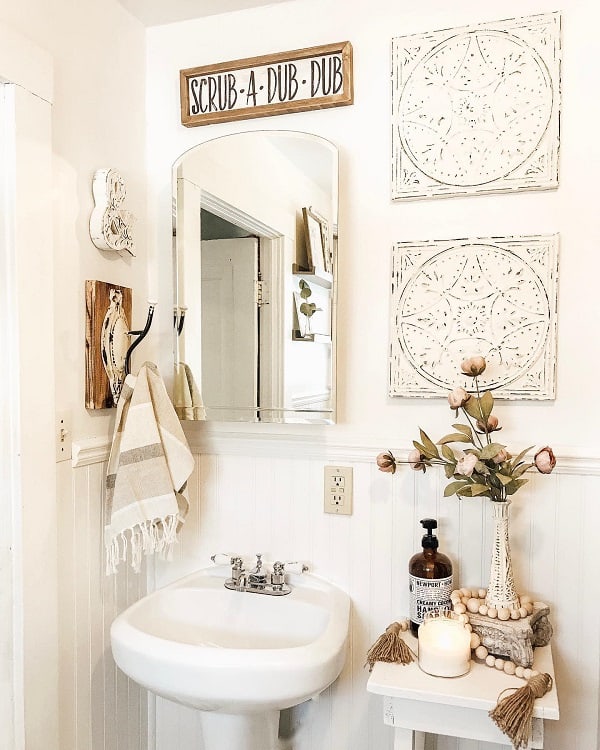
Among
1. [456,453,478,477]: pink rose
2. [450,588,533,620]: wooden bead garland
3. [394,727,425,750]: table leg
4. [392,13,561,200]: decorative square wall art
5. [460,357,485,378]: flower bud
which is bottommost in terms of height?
[394,727,425,750]: table leg

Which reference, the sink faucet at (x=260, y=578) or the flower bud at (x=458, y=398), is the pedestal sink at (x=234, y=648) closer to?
the sink faucet at (x=260, y=578)

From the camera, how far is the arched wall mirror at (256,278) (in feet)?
5.27

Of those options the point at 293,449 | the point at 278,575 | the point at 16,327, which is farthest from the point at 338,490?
the point at 16,327

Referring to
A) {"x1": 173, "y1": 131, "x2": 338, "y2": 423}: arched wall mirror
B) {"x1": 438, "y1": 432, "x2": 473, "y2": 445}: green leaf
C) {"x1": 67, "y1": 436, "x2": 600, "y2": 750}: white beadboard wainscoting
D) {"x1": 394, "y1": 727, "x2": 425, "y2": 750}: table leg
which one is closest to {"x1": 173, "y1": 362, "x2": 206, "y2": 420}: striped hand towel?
{"x1": 173, "y1": 131, "x2": 338, "y2": 423}: arched wall mirror

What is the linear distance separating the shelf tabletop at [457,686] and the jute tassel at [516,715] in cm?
2

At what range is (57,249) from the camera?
4.81 feet

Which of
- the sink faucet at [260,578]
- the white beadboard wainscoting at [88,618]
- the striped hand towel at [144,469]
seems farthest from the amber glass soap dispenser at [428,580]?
the white beadboard wainscoting at [88,618]

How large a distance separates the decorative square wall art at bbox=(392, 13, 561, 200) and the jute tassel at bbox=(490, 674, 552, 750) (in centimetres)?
107

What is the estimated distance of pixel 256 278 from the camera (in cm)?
165

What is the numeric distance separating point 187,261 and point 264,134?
38 centimetres

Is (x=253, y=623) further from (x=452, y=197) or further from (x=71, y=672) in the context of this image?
(x=452, y=197)

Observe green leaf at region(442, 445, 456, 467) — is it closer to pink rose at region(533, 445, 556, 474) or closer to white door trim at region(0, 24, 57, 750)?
→ pink rose at region(533, 445, 556, 474)

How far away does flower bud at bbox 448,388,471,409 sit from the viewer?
1.43m

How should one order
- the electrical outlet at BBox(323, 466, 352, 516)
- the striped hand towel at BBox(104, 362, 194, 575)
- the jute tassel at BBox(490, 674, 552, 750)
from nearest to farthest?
the jute tassel at BBox(490, 674, 552, 750) < the striped hand towel at BBox(104, 362, 194, 575) < the electrical outlet at BBox(323, 466, 352, 516)
